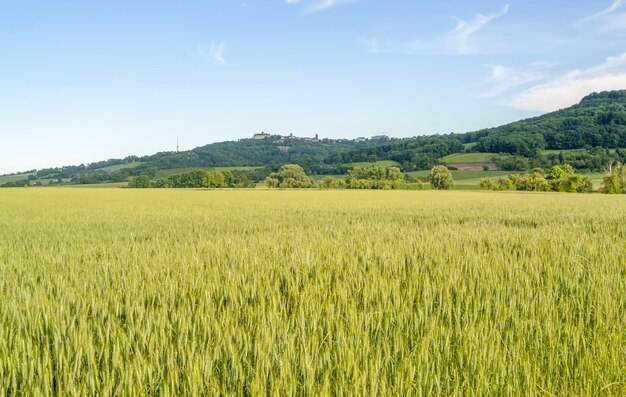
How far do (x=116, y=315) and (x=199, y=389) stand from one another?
138 centimetres

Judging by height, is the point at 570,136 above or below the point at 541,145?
above

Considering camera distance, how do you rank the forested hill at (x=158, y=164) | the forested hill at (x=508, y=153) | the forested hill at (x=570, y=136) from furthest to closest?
1. the forested hill at (x=570, y=136)
2. the forested hill at (x=158, y=164)
3. the forested hill at (x=508, y=153)

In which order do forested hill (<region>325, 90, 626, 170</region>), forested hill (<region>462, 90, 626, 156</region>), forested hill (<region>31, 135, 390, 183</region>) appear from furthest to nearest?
forested hill (<region>462, 90, 626, 156</region>)
forested hill (<region>31, 135, 390, 183</region>)
forested hill (<region>325, 90, 626, 170</region>)

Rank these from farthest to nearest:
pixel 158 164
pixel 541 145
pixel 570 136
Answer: pixel 158 164 < pixel 570 136 < pixel 541 145

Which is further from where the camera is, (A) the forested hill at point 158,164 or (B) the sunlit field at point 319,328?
(A) the forested hill at point 158,164

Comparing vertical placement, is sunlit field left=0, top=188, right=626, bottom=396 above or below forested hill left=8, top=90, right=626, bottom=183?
below

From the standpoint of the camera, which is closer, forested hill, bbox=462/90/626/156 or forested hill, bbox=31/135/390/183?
forested hill, bbox=31/135/390/183

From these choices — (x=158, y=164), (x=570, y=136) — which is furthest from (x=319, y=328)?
(x=570, y=136)

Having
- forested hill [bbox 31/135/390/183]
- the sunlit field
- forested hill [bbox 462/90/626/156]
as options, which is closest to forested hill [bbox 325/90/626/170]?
→ forested hill [bbox 462/90/626/156]

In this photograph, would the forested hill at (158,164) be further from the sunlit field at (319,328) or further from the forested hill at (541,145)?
the sunlit field at (319,328)

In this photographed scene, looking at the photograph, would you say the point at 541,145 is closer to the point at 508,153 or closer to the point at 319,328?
the point at 508,153

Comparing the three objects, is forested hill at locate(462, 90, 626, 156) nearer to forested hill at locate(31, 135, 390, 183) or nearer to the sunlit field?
forested hill at locate(31, 135, 390, 183)

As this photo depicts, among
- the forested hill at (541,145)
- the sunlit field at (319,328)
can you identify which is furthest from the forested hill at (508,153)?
the sunlit field at (319,328)

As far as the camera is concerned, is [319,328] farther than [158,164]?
No
